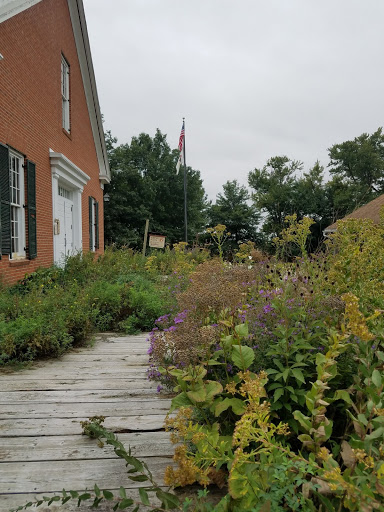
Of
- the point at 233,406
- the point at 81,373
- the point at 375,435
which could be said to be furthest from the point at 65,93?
the point at 375,435

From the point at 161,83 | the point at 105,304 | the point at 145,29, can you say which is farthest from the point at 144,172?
the point at 105,304

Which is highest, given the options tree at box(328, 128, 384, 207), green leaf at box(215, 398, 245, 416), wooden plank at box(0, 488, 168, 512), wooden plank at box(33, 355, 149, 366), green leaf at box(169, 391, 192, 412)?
tree at box(328, 128, 384, 207)

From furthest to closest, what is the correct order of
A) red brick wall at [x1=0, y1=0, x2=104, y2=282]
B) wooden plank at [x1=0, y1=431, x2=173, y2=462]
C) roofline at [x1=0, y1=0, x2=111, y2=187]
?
roofline at [x1=0, y1=0, x2=111, y2=187] → red brick wall at [x1=0, y1=0, x2=104, y2=282] → wooden plank at [x1=0, y1=431, x2=173, y2=462]

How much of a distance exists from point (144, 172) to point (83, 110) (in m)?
22.8

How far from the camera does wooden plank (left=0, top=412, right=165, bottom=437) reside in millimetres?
2480

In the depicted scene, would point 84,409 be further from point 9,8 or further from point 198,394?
point 9,8

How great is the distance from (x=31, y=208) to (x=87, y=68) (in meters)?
7.17

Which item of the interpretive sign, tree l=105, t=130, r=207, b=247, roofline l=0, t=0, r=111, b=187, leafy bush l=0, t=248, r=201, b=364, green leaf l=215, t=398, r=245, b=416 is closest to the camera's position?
green leaf l=215, t=398, r=245, b=416

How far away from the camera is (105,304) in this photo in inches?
234

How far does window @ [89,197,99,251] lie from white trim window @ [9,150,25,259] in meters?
5.78

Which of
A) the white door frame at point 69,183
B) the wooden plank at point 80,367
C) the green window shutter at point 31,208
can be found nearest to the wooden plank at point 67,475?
the wooden plank at point 80,367

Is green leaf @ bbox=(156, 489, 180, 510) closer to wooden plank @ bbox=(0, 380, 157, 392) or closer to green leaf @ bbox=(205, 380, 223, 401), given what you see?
green leaf @ bbox=(205, 380, 223, 401)

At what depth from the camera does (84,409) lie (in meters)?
2.85

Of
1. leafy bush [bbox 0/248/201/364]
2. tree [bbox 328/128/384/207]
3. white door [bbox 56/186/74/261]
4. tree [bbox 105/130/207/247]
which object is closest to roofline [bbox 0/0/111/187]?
white door [bbox 56/186/74/261]
